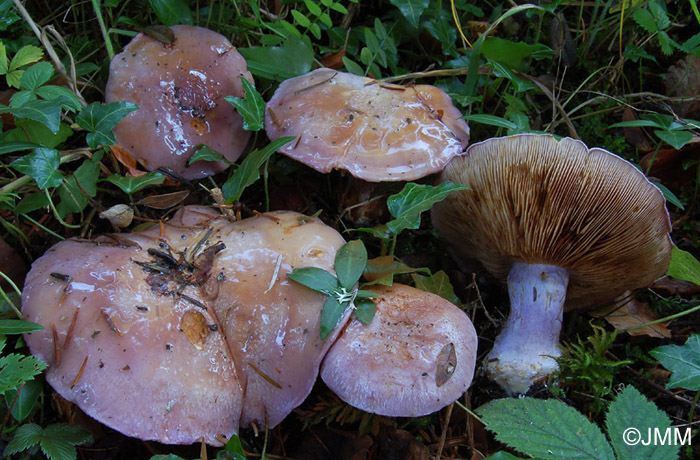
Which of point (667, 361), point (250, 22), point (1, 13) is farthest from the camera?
point (250, 22)

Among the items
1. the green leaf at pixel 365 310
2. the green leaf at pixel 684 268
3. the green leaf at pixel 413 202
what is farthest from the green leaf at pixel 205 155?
the green leaf at pixel 684 268

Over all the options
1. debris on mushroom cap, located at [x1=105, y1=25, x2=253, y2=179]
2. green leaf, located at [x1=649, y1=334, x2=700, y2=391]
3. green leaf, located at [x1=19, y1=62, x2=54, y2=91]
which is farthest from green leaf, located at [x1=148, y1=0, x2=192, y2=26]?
green leaf, located at [x1=649, y1=334, x2=700, y2=391]

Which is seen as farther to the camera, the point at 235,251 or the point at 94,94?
the point at 94,94

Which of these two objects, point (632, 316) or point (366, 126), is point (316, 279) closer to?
point (366, 126)

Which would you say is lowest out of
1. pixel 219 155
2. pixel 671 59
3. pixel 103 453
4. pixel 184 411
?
pixel 103 453

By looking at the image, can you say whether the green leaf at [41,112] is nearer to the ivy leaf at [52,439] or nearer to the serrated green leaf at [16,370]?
the serrated green leaf at [16,370]

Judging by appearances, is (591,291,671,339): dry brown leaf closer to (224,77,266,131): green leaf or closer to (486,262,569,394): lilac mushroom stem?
(486,262,569,394): lilac mushroom stem

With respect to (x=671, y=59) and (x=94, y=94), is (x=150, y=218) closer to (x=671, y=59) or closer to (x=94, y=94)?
(x=94, y=94)

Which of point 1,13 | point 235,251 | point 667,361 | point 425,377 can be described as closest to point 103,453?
point 235,251
